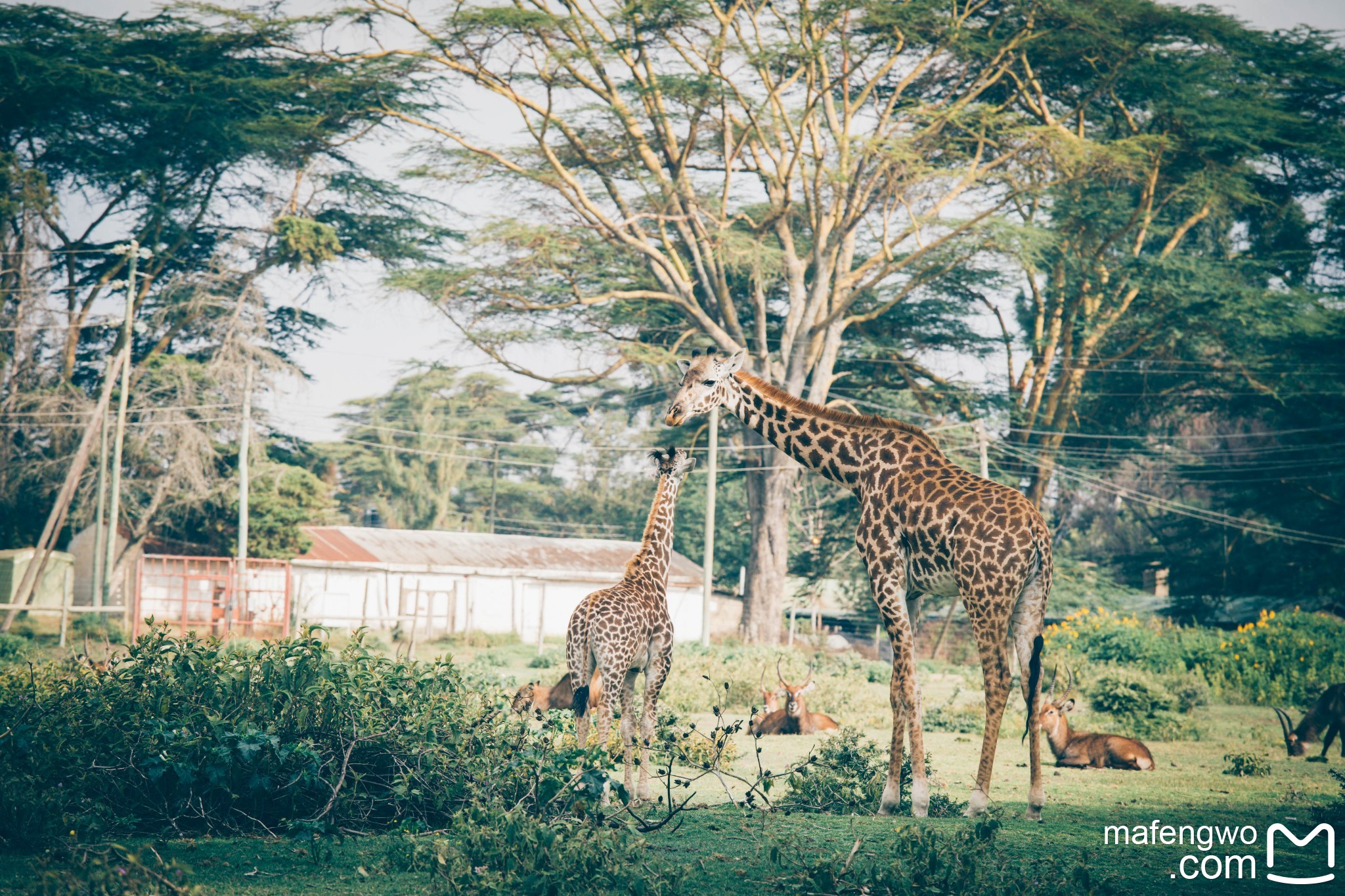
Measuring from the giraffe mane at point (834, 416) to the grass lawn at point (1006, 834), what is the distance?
2.78 m

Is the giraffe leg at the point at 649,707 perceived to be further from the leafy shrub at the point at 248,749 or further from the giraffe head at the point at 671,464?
the giraffe head at the point at 671,464

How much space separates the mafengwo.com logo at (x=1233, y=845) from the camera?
7.01m

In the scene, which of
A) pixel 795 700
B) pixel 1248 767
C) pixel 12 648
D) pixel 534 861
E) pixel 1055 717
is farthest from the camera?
pixel 12 648

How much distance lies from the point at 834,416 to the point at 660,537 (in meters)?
1.82

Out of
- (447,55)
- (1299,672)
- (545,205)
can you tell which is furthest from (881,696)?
(447,55)

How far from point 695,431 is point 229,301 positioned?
46.9ft

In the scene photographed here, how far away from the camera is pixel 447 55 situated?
27.9 meters

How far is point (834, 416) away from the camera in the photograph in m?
9.49

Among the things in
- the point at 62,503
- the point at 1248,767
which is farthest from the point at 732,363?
the point at 62,503

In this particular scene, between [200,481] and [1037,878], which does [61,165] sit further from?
[1037,878]

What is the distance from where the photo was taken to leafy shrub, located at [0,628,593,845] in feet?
24.3

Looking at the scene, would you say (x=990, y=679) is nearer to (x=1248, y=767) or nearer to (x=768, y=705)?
(x=1248, y=767)

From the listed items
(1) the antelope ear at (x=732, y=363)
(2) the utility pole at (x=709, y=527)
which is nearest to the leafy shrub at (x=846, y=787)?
(1) the antelope ear at (x=732, y=363)

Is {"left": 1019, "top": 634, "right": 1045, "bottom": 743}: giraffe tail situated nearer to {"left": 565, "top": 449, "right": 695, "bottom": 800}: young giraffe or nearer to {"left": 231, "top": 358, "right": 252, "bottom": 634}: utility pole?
{"left": 565, "top": 449, "right": 695, "bottom": 800}: young giraffe
